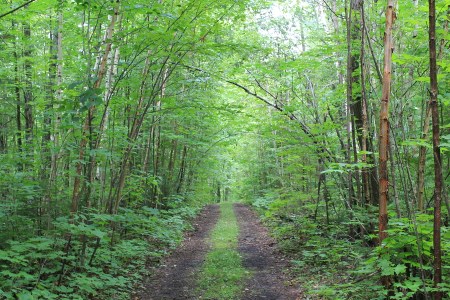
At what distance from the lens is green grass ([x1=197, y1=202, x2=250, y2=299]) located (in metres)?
6.10

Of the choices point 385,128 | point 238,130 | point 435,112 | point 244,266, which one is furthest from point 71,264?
point 238,130

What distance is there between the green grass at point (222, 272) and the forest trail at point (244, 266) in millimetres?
139

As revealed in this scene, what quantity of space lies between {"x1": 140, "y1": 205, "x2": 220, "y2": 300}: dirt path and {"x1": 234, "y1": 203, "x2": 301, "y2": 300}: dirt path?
42.6 inches

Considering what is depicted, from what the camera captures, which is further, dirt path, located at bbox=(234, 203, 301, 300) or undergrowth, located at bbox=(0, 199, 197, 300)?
dirt path, located at bbox=(234, 203, 301, 300)

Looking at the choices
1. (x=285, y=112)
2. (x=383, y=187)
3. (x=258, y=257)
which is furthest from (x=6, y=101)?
(x=383, y=187)

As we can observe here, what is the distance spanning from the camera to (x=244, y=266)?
795 centimetres

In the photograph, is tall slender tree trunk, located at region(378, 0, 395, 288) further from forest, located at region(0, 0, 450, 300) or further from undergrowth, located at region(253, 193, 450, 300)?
undergrowth, located at region(253, 193, 450, 300)

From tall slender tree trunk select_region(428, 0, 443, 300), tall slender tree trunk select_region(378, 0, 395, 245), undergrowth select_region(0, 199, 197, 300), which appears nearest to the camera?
tall slender tree trunk select_region(428, 0, 443, 300)

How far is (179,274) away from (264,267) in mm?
1947

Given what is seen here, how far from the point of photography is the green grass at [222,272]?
6.10 meters

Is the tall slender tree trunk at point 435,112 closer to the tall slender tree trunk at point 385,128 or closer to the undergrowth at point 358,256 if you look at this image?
the undergrowth at point 358,256

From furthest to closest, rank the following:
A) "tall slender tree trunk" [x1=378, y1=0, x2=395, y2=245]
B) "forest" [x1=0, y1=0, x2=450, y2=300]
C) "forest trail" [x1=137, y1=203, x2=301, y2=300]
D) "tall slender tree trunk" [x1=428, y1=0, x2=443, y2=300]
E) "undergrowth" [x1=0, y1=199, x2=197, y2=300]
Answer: "forest trail" [x1=137, y1=203, x2=301, y2=300] → "undergrowth" [x1=0, y1=199, x2=197, y2=300] → "forest" [x1=0, y1=0, x2=450, y2=300] → "tall slender tree trunk" [x1=378, y1=0, x2=395, y2=245] → "tall slender tree trunk" [x1=428, y1=0, x2=443, y2=300]

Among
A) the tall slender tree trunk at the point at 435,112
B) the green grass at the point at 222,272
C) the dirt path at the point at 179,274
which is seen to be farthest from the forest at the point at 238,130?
the green grass at the point at 222,272

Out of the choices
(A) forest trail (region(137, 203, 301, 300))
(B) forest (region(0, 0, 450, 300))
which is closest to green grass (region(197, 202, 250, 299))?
(A) forest trail (region(137, 203, 301, 300))
